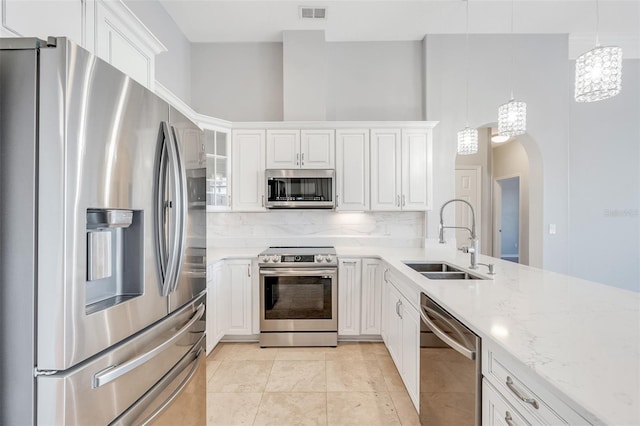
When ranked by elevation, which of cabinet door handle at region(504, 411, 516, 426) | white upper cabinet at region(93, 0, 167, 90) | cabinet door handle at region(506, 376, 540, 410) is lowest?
cabinet door handle at region(504, 411, 516, 426)

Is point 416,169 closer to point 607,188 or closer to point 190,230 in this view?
point 607,188

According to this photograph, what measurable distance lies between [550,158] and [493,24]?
5.52ft

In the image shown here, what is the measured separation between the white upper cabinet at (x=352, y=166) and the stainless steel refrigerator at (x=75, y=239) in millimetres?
2371

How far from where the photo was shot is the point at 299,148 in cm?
334

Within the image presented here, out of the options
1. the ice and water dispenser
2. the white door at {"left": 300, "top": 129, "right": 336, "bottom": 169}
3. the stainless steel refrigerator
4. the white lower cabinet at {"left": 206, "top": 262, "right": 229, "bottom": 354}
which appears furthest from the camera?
the white door at {"left": 300, "top": 129, "right": 336, "bottom": 169}

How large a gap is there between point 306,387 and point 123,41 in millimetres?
2574

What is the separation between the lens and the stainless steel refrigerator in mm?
809

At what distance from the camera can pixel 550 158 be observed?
11.5 feet

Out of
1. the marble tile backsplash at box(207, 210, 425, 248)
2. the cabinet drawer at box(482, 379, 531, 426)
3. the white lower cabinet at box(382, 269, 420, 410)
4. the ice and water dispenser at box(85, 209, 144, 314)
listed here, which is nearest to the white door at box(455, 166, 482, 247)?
the marble tile backsplash at box(207, 210, 425, 248)

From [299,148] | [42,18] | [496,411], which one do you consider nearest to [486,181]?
[299,148]

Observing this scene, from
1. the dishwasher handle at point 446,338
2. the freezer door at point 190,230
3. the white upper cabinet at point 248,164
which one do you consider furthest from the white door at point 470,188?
the freezer door at point 190,230

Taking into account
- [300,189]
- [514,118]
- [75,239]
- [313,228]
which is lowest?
[313,228]

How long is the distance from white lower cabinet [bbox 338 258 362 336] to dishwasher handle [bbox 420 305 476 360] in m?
1.32

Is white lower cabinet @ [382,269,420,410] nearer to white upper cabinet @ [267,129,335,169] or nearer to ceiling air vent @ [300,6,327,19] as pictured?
white upper cabinet @ [267,129,335,169]
